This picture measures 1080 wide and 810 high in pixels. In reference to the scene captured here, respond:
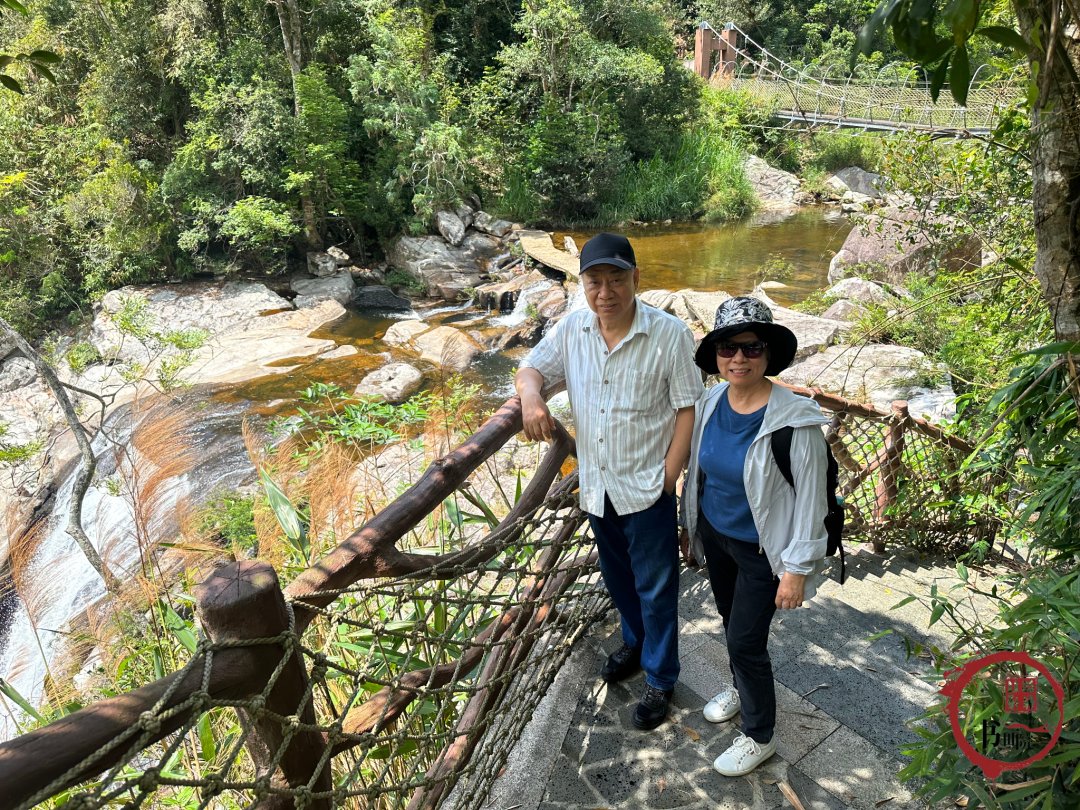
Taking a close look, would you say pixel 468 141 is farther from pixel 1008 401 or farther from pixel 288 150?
pixel 1008 401

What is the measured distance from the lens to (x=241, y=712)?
3.57 feet

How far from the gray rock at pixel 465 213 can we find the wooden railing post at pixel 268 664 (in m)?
11.8

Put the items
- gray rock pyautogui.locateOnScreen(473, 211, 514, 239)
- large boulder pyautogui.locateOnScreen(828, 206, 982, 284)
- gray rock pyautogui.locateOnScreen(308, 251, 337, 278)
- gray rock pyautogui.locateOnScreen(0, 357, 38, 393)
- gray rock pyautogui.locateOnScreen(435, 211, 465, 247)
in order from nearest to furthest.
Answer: large boulder pyautogui.locateOnScreen(828, 206, 982, 284)
gray rock pyautogui.locateOnScreen(0, 357, 38, 393)
gray rock pyautogui.locateOnScreen(308, 251, 337, 278)
gray rock pyautogui.locateOnScreen(435, 211, 465, 247)
gray rock pyautogui.locateOnScreen(473, 211, 514, 239)

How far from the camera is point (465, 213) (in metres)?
12.3

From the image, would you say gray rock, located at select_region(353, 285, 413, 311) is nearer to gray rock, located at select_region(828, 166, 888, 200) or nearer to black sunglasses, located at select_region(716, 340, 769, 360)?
black sunglasses, located at select_region(716, 340, 769, 360)

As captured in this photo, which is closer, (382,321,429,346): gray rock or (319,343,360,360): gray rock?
(319,343,360,360): gray rock

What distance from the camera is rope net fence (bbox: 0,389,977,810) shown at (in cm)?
77

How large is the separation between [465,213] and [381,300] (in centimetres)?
263

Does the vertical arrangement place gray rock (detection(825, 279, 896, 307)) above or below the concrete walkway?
below

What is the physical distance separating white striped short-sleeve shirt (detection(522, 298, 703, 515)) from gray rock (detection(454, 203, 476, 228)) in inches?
431

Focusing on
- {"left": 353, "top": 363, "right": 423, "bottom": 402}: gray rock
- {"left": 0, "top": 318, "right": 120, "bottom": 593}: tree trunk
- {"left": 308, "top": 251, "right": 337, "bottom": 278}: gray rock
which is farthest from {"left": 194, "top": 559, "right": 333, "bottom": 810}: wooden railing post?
{"left": 308, "top": 251, "right": 337, "bottom": 278}: gray rock

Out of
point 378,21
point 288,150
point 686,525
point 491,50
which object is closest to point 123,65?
point 288,150

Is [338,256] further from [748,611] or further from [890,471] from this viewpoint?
[748,611]

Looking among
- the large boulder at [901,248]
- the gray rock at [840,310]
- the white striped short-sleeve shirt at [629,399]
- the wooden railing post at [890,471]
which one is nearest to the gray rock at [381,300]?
the gray rock at [840,310]
